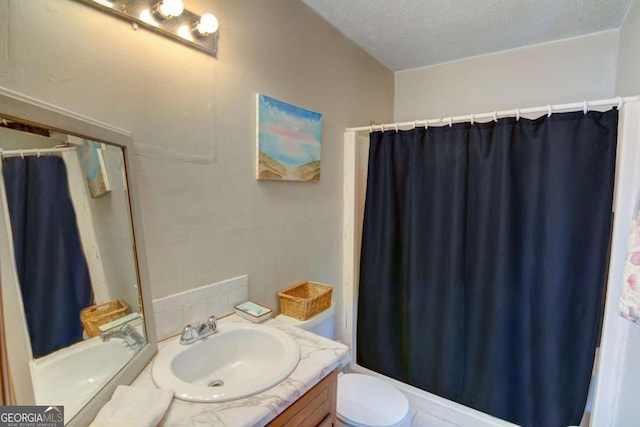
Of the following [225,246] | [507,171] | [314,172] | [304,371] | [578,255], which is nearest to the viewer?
[304,371]

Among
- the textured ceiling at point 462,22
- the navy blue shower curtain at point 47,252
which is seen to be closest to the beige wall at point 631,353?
the textured ceiling at point 462,22

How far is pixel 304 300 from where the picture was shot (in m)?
1.56

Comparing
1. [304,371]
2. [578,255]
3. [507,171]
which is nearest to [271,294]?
[304,371]

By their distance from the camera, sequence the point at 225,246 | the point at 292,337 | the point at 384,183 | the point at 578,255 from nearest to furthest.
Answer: the point at 292,337
the point at 225,246
the point at 578,255
the point at 384,183

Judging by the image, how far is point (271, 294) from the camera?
163 cm

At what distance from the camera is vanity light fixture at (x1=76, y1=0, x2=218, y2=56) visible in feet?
3.33

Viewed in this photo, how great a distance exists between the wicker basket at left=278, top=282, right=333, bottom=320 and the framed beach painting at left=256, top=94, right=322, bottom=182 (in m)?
0.61

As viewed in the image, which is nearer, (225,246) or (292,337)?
(292,337)

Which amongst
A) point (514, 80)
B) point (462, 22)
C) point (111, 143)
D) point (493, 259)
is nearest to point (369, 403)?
point (493, 259)

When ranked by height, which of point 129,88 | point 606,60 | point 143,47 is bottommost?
point 129,88

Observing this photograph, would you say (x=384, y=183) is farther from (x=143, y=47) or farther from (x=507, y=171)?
(x=143, y=47)

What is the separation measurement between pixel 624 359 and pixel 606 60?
171 centimetres

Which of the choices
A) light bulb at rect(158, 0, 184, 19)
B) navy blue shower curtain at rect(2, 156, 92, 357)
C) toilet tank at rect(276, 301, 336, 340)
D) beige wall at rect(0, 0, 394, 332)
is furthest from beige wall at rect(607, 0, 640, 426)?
navy blue shower curtain at rect(2, 156, 92, 357)

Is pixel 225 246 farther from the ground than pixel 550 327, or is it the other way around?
pixel 225 246
